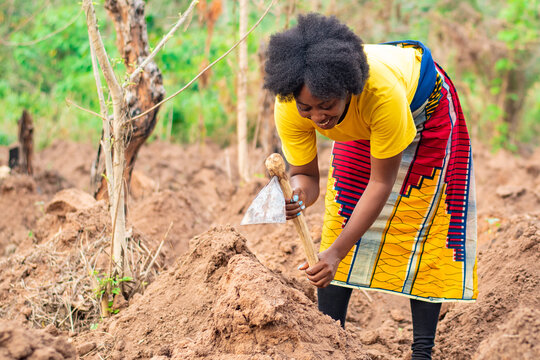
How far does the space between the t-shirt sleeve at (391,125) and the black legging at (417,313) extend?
90cm

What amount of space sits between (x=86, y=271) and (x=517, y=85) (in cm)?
1004

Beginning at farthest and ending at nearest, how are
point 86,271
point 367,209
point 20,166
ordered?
point 20,166, point 86,271, point 367,209

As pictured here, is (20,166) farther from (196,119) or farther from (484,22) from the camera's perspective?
(484,22)

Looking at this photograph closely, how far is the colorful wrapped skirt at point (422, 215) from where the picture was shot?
268 centimetres

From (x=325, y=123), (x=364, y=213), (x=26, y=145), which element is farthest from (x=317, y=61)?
(x=26, y=145)

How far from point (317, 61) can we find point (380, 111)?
0.36 m

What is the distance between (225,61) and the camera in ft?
25.4

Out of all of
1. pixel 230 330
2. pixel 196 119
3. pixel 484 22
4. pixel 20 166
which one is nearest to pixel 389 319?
pixel 230 330

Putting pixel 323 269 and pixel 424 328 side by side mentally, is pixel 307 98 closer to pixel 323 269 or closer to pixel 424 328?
pixel 323 269

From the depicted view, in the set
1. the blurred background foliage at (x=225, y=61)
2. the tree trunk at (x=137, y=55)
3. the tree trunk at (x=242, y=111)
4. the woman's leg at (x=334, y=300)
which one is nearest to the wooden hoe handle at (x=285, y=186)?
the woman's leg at (x=334, y=300)

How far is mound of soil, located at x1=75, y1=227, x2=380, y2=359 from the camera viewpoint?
2115mm

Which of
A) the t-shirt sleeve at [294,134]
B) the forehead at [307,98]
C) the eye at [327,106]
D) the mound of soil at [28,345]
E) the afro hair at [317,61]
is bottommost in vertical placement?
the mound of soil at [28,345]

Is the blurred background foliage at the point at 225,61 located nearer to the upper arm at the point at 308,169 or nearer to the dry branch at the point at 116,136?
the dry branch at the point at 116,136

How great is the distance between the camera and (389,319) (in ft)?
11.8
